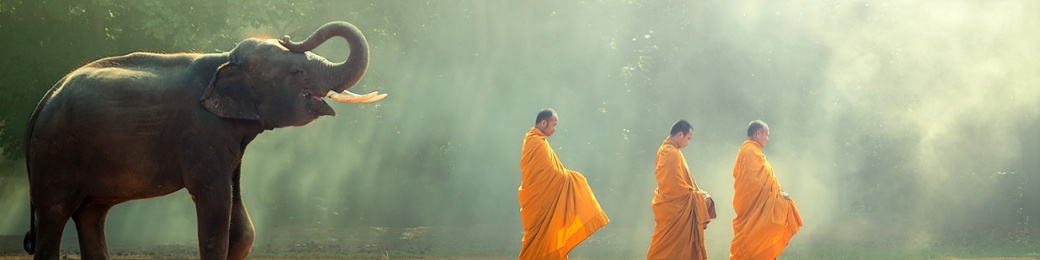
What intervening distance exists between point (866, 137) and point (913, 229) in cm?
273

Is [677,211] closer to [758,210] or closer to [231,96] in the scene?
[758,210]

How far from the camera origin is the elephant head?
862 centimetres

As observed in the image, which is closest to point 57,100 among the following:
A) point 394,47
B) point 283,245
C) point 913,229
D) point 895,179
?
point 283,245

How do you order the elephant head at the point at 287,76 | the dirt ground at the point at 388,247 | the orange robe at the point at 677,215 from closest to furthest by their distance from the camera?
the elephant head at the point at 287,76, the orange robe at the point at 677,215, the dirt ground at the point at 388,247

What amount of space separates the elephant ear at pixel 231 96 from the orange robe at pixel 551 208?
514cm

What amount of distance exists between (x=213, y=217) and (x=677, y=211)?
21.8 feet

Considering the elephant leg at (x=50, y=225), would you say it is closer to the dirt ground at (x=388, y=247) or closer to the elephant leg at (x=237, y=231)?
the elephant leg at (x=237, y=231)

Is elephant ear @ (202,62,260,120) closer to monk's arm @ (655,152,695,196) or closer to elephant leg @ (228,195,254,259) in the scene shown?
elephant leg @ (228,195,254,259)

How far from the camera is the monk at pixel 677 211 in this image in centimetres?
1360

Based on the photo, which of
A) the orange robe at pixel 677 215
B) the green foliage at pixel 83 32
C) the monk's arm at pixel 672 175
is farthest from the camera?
the green foliage at pixel 83 32

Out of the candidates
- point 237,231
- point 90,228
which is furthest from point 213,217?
point 90,228

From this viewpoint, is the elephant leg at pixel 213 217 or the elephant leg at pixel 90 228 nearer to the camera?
the elephant leg at pixel 213 217

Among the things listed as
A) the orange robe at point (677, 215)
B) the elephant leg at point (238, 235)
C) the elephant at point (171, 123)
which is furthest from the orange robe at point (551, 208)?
the elephant at point (171, 123)

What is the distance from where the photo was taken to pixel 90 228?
8938 millimetres
